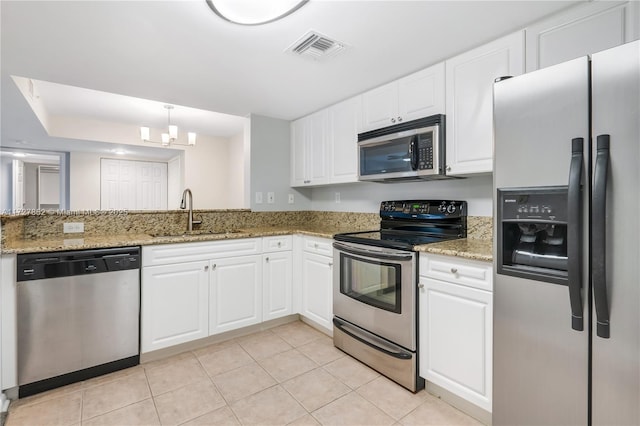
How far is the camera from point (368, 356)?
7.41 feet

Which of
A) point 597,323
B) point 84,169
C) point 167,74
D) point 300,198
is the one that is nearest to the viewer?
point 597,323

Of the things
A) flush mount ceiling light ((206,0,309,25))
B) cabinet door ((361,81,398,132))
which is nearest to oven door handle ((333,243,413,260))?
cabinet door ((361,81,398,132))

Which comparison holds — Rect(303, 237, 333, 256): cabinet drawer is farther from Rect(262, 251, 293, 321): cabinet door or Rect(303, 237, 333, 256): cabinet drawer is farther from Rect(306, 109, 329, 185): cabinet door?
Rect(306, 109, 329, 185): cabinet door

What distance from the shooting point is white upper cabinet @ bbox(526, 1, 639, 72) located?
1463mm

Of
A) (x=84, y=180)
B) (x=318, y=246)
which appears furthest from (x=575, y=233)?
(x=84, y=180)

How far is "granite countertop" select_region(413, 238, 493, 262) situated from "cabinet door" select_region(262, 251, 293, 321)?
146 centimetres

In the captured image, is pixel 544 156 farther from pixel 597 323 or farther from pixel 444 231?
pixel 444 231

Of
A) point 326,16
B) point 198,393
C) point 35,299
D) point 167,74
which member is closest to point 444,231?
point 326,16

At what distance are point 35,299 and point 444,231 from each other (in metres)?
2.79

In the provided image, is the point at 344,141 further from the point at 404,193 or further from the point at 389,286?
the point at 389,286

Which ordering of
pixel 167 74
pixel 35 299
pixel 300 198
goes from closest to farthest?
pixel 35 299 < pixel 167 74 < pixel 300 198

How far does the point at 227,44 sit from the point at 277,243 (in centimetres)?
170

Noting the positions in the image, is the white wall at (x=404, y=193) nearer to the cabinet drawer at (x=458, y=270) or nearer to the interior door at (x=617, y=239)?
the cabinet drawer at (x=458, y=270)

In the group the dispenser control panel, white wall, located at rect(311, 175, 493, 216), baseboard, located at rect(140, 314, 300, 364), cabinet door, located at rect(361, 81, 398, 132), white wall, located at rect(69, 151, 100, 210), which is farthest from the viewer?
white wall, located at rect(69, 151, 100, 210)
